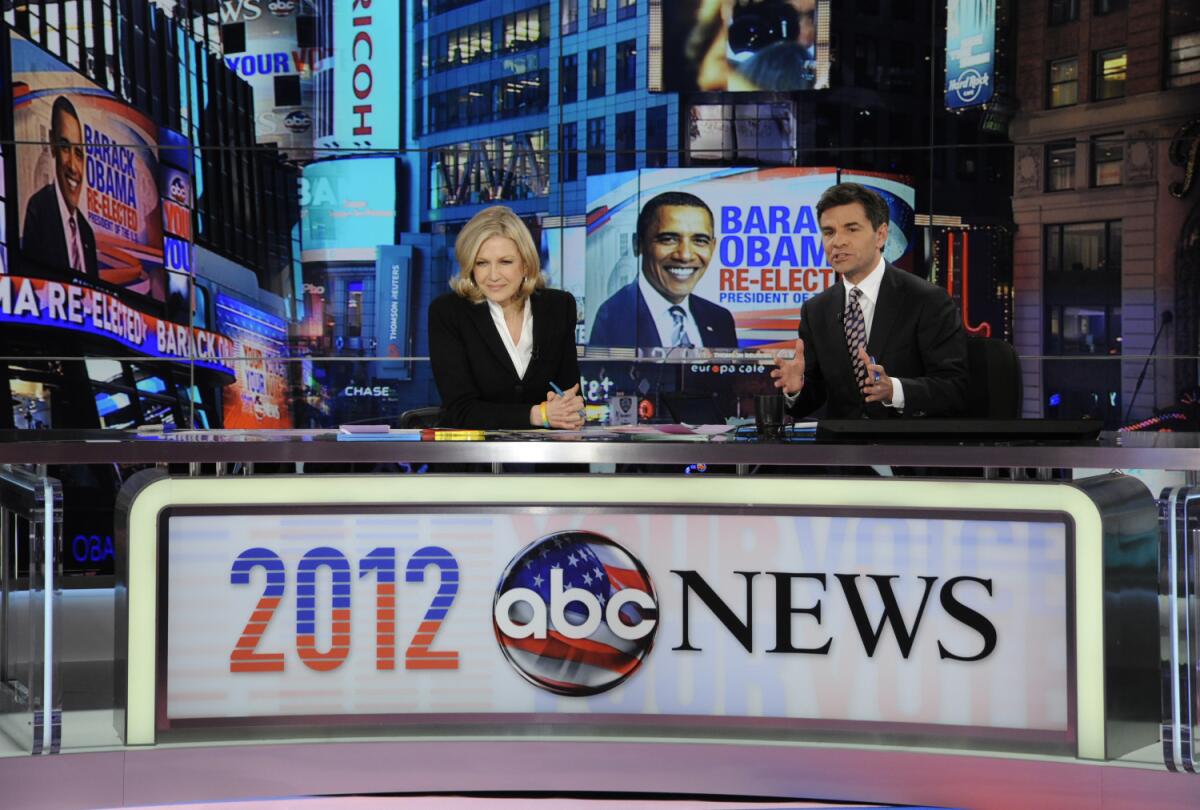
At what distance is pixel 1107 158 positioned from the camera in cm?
525

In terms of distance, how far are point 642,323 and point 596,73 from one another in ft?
3.92

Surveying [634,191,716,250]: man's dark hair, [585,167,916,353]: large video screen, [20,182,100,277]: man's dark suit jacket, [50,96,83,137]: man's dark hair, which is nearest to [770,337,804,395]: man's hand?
[585,167,916,353]: large video screen

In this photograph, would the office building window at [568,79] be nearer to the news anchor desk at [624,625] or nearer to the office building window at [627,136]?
the office building window at [627,136]

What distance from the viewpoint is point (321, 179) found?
17.5ft

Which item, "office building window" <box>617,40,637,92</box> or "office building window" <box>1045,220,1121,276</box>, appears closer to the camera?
"office building window" <box>1045,220,1121,276</box>

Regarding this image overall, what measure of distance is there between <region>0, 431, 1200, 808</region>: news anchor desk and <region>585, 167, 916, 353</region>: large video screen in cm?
308

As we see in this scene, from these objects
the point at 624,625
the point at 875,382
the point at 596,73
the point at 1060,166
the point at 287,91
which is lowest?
the point at 624,625

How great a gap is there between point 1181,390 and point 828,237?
3.11 m

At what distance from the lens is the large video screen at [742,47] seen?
5.40 meters

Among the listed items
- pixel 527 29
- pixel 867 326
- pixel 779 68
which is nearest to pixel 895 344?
pixel 867 326

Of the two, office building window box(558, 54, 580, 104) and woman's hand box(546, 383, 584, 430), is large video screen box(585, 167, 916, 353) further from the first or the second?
woman's hand box(546, 383, 584, 430)

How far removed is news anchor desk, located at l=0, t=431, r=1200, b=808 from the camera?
7.16 feet

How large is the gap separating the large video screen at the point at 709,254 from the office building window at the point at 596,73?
42cm

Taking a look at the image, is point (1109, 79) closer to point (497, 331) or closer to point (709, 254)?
point (709, 254)
